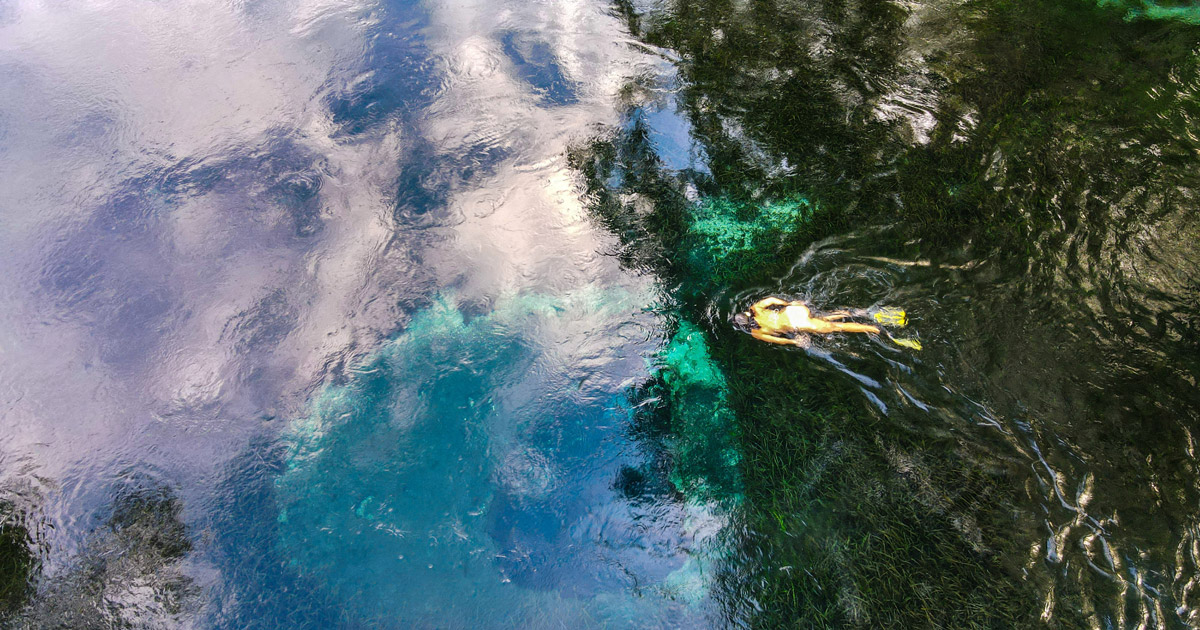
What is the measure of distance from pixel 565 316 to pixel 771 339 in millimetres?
1327

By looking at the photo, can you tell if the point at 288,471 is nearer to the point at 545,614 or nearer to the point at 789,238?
the point at 545,614

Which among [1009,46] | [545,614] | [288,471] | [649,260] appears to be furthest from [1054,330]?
[288,471]

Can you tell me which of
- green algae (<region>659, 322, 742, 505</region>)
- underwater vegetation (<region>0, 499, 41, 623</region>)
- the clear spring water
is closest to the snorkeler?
the clear spring water

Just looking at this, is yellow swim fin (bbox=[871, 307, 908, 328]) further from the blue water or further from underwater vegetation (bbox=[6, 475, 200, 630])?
underwater vegetation (bbox=[6, 475, 200, 630])

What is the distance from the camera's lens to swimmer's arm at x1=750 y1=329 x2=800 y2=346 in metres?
3.67

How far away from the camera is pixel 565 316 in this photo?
3826mm

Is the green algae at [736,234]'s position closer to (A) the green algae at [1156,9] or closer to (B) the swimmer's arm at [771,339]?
(B) the swimmer's arm at [771,339]

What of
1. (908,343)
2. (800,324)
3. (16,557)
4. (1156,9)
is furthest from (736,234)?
(1156,9)

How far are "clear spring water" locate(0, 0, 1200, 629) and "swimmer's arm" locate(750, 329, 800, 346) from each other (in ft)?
0.46

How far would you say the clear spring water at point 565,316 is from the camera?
307 cm

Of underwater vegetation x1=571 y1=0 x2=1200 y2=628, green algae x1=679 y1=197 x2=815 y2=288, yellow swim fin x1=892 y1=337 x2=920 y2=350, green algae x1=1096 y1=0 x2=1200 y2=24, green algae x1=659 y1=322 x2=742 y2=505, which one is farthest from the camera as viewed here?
green algae x1=1096 y1=0 x2=1200 y2=24

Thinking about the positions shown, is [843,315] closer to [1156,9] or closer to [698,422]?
[698,422]

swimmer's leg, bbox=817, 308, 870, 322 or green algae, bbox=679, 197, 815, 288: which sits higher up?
green algae, bbox=679, 197, 815, 288

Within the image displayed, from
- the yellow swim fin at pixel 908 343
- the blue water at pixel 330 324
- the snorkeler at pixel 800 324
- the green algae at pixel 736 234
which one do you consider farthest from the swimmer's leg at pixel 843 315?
the blue water at pixel 330 324
